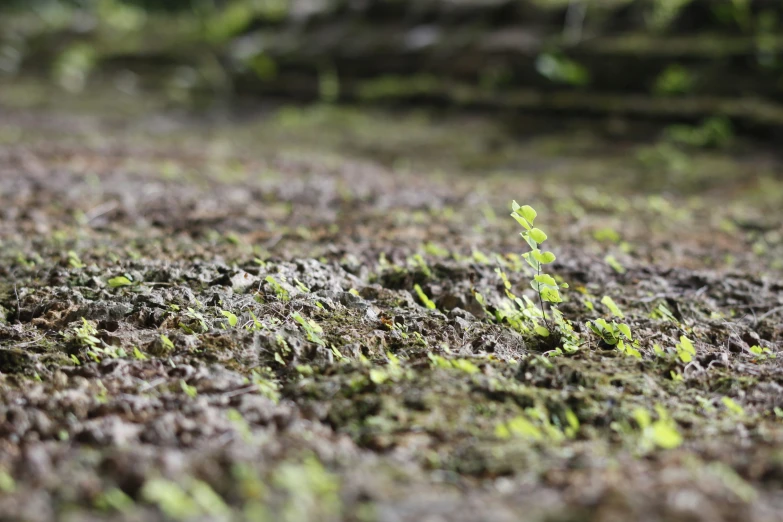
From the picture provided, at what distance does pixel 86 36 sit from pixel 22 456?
11.9 metres

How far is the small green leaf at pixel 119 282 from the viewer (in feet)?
9.04

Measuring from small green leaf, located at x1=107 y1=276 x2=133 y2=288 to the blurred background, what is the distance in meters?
5.74

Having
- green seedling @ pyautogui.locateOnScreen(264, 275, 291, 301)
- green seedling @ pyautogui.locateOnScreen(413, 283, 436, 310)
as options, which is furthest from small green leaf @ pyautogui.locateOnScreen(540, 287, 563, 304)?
green seedling @ pyautogui.locateOnScreen(264, 275, 291, 301)

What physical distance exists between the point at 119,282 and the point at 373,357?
3.63 feet

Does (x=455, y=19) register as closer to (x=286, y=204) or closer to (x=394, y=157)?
(x=394, y=157)

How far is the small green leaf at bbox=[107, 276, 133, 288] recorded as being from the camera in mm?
2755

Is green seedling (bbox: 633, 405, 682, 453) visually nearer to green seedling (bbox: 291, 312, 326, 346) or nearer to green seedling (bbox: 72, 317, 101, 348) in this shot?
green seedling (bbox: 291, 312, 326, 346)

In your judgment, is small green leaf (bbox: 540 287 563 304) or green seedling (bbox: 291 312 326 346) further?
small green leaf (bbox: 540 287 563 304)

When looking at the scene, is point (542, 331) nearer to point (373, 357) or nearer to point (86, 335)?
point (373, 357)

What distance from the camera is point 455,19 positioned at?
32.1 ft

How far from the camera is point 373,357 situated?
2303 mm

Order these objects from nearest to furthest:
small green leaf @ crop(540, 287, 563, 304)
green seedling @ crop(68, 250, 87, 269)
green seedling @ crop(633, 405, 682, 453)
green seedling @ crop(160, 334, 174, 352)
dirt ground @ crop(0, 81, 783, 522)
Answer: dirt ground @ crop(0, 81, 783, 522) → green seedling @ crop(633, 405, 682, 453) → green seedling @ crop(160, 334, 174, 352) → small green leaf @ crop(540, 287, 563, 304) → green seedling @ crop(68, 250, 87, 269)

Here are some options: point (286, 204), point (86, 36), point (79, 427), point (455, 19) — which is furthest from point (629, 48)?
point (86, 36)

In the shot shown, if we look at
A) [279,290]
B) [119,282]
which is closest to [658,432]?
[279,290]
